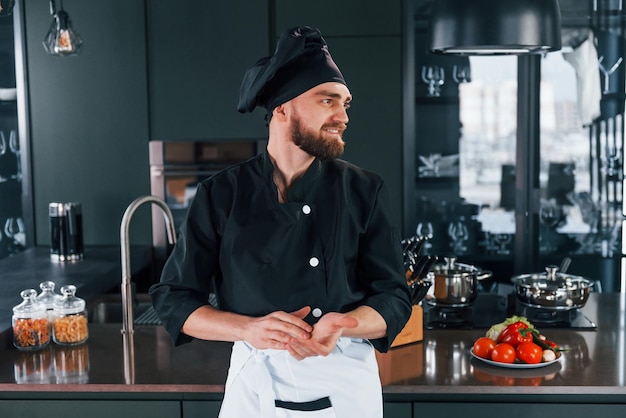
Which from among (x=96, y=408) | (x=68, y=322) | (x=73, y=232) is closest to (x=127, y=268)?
(x=68, y=322)

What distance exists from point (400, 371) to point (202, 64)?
242 centimetres

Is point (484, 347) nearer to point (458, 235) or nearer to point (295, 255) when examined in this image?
point (295, 255)

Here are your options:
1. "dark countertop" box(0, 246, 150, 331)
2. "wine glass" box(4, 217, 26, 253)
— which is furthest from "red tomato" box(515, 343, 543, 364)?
"wine glass" box(4, 217, 26, 253)

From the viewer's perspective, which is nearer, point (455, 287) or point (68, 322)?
point (68, 322)

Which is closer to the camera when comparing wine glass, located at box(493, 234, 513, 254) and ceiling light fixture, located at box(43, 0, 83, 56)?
ceiling light fixture, located at box(43, 0, 83, 56)

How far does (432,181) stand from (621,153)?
3.19ft

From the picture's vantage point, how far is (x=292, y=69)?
1.68m

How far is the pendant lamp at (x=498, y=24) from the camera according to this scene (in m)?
2.18

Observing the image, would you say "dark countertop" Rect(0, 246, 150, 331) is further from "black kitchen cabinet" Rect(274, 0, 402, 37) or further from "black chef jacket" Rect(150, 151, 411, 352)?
"black kitchen cabinet" Rect(274, 0, 402, 37)

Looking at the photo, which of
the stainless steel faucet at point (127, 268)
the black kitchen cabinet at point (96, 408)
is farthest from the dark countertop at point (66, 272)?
the black kitchen cabinet at point (96, 408)

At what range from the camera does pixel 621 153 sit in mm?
4492

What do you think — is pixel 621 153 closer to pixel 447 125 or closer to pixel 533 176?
pixel 533 176

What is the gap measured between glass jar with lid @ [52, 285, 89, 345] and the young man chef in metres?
0.77

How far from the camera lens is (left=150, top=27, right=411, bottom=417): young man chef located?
168 centimetres
